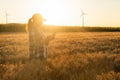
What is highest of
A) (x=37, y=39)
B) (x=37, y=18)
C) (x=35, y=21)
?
(x=37, y=18)

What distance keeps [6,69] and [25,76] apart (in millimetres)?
1573

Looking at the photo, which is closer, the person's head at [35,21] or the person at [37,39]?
the person's head at [35,21]

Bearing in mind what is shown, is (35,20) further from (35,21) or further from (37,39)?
(37,39)

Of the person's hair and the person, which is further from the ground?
the person's hair

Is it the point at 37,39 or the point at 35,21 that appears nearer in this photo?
the point at 35,21

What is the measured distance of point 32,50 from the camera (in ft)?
40.3

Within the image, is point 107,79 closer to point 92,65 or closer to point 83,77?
point 83,77

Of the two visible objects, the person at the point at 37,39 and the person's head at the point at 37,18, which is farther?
the person at the point at 37,39

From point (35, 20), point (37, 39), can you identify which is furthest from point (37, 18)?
point (37, 39)

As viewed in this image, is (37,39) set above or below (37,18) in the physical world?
below

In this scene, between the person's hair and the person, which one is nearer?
the person's hair

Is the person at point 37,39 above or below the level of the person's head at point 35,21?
below

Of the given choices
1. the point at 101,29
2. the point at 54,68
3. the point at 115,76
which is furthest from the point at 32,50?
the point at 101,29

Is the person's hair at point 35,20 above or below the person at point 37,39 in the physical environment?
above
